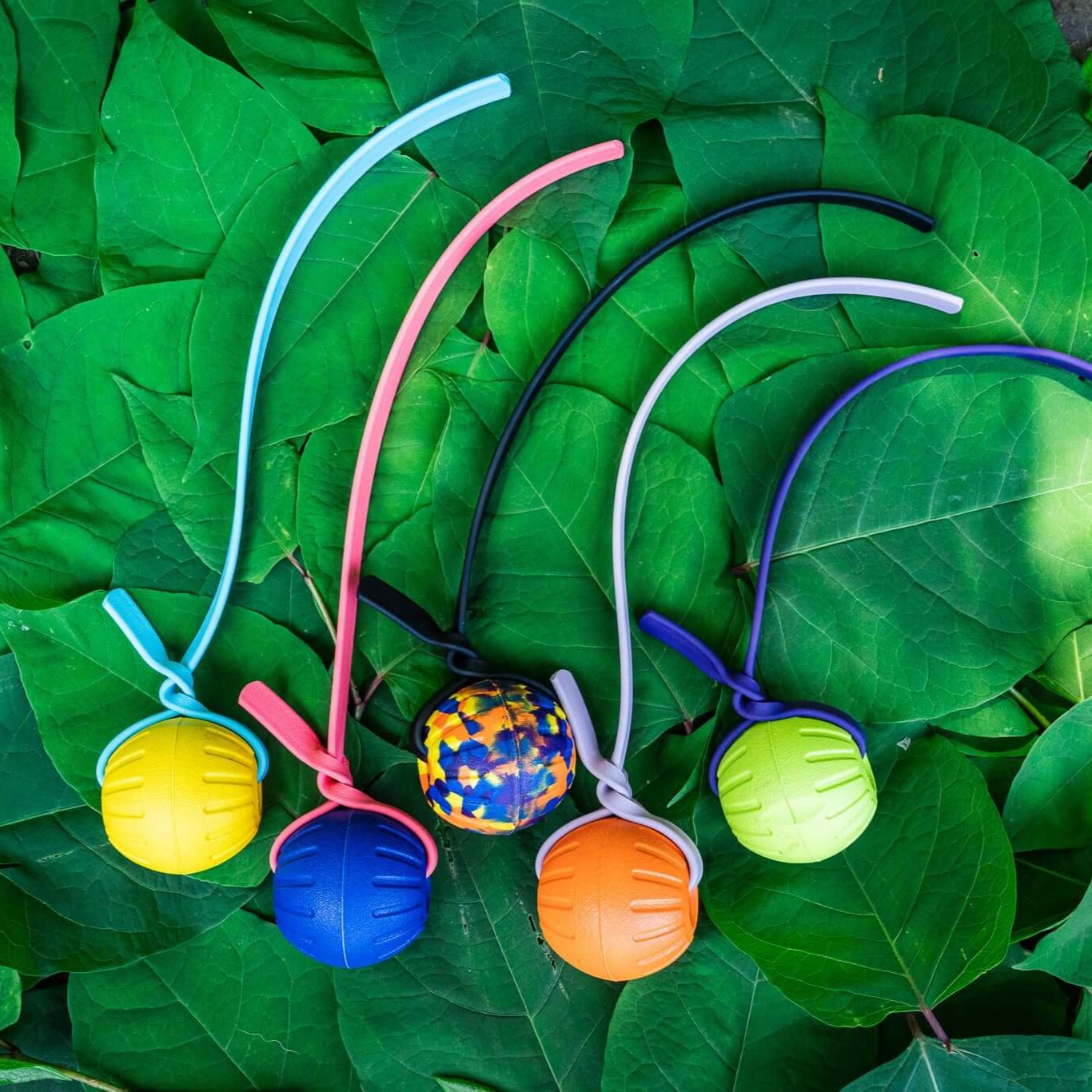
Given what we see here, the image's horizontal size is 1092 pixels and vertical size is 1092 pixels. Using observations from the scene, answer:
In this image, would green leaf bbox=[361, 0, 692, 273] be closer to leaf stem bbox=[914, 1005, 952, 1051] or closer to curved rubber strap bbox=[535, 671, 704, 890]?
curved rubber strap bbox=[535, 671, 704, 890]

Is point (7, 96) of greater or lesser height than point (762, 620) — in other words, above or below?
above

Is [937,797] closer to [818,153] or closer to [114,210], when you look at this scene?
[818,153]

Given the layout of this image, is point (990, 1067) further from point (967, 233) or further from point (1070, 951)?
point (967, 233)

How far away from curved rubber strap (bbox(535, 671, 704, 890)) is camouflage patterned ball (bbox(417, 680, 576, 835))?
2 cm

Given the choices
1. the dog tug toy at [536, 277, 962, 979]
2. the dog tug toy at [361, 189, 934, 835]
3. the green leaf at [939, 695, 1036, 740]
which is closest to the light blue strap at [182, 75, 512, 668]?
the dog tug toy at [361, 189, 934, 835]

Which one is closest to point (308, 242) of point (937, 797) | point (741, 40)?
point (741, 40)

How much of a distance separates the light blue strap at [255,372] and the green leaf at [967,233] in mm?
254

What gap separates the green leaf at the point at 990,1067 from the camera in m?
0.65

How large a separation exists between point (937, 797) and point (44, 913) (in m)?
0.63

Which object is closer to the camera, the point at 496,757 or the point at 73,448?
the point at 496,757

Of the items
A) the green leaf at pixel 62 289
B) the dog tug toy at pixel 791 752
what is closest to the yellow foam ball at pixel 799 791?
the dog tug toy at pixel 791 752

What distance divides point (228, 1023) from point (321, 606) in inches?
12.0

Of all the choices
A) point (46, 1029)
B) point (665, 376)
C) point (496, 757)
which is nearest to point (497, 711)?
point (496, 757)

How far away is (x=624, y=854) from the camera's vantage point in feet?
2.00
